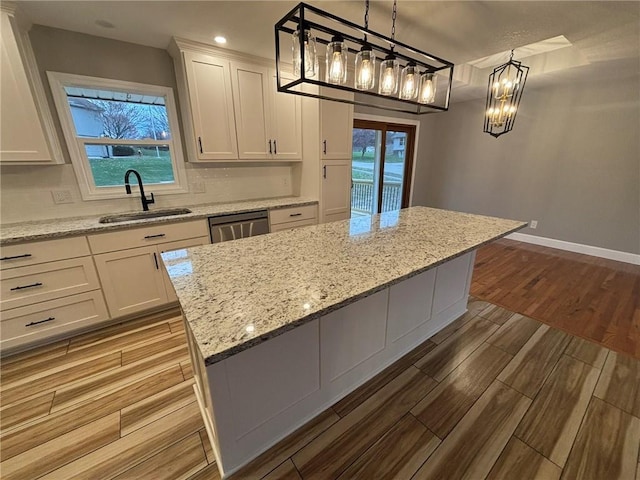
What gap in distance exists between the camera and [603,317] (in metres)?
2.35

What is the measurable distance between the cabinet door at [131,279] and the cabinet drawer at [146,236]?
2.1 inches

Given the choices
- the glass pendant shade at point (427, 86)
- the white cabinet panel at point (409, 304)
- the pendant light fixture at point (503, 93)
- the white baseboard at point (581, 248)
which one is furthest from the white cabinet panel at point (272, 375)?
the white baseboard at point (581, 248)

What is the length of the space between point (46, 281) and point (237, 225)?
4.73 feet

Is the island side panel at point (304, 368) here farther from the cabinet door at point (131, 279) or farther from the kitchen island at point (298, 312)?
the cabinet door at point (131, 279)

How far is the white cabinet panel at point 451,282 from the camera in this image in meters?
1.99

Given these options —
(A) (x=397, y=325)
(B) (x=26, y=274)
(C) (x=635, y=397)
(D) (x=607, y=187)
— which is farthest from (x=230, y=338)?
(D) (x=607, y=187)

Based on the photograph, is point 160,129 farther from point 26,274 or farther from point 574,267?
point 574,267

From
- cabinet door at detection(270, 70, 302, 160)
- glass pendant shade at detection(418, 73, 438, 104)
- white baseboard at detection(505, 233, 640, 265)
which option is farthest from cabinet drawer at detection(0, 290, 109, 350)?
white baseboard at detection(505, 233, 640, 265)

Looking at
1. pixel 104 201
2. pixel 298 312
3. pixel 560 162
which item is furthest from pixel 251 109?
pixel 560 162

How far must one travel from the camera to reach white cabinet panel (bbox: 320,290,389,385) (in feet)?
4.46

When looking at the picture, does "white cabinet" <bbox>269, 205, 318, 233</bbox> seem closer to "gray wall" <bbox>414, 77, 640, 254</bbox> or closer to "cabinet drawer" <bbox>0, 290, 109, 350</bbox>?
"cabinet drawer" <bbox>0, 290, 109, 350</bbox>

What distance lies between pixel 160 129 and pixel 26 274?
1620 mm

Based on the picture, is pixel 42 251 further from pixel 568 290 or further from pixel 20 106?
pixel 568 290

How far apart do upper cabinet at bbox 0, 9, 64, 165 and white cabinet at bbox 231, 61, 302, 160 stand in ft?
4.75
